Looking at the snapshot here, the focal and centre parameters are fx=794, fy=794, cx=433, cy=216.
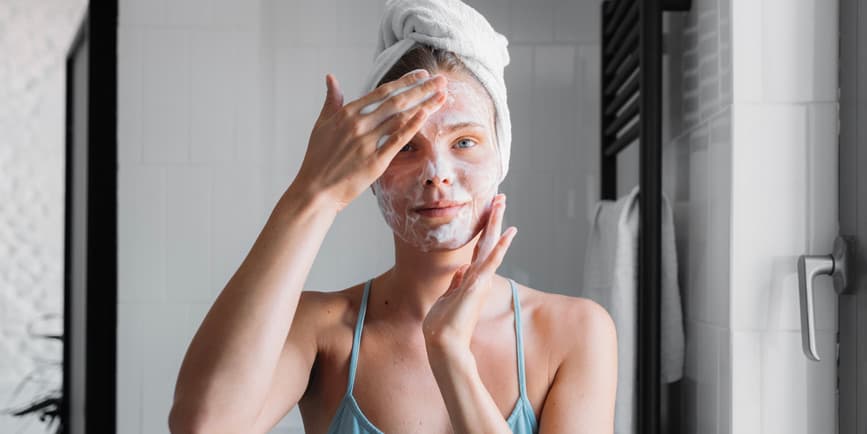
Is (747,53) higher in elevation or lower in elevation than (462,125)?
higher

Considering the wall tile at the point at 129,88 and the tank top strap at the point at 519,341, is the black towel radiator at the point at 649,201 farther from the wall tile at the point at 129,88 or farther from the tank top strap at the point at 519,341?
the wall tile at the point at 129,88

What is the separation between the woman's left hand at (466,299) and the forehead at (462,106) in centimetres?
9

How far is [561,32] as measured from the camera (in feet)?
5.31

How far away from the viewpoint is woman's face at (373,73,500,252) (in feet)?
2.58

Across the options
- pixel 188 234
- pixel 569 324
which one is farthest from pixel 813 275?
pixel 188 234

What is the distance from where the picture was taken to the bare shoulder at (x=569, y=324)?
883 millimetres

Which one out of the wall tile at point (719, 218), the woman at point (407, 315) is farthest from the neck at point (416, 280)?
the wall tile at point (719, 218)

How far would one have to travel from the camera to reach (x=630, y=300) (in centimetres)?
124

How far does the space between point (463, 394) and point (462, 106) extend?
287mm

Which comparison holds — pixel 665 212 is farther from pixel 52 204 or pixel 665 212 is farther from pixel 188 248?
pixel 52 204

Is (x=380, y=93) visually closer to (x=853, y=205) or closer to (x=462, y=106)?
(x=462, y=106)

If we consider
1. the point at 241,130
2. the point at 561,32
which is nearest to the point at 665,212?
the point at 561,32

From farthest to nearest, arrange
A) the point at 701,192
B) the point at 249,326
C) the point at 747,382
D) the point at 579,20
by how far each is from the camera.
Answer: the point at 579,20, the point at 701,192, the point at 747,382, the point at 249,326

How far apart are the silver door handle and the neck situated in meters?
0.43
